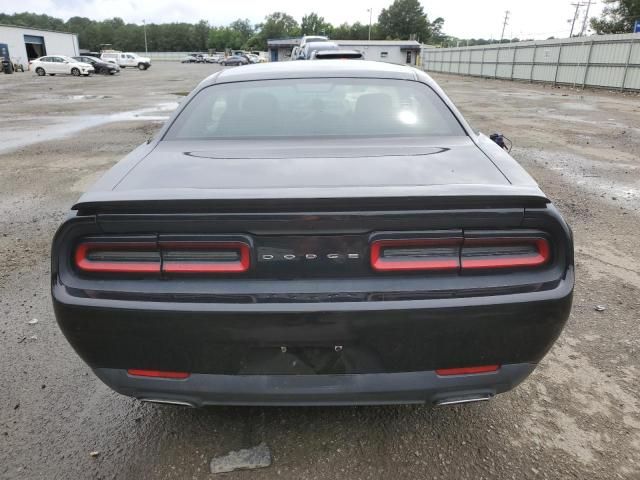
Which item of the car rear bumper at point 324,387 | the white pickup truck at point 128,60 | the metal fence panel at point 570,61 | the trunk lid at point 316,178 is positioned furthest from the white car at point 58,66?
the car rear bumper at point 324,387

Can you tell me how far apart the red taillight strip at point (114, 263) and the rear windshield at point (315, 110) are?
1025 mm

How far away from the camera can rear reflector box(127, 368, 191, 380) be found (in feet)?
6.22

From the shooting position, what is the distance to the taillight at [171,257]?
1784mm

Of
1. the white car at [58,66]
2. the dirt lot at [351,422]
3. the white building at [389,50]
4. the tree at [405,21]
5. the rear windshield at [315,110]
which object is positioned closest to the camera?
the dirt lot at [351,422]

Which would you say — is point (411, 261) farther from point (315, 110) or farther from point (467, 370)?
point (315, 110)

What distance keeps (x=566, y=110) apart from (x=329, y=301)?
55.0 ft

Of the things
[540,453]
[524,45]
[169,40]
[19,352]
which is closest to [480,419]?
[540,453]

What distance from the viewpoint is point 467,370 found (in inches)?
74.3

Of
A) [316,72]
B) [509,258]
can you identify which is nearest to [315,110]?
[316,72]

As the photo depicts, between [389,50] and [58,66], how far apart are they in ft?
106

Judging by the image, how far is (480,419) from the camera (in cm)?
239

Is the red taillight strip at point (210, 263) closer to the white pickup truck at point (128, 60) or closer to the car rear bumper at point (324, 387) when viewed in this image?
the car rear bumper at point (324, 387)

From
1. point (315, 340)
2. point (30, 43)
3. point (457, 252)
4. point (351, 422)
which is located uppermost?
point (30, 43)

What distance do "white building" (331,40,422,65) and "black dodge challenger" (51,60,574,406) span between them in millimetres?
47902
